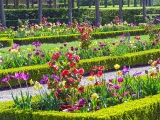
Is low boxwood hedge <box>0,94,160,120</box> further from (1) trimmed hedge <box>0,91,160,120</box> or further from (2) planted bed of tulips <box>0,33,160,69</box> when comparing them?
(2) planted bed of tulips <box>0,33,160,69</box>

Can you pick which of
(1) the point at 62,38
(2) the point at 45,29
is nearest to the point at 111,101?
(1) the point at 62,38

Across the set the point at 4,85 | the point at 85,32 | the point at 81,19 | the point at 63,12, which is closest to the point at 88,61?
the point at 85,32

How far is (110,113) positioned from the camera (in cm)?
660

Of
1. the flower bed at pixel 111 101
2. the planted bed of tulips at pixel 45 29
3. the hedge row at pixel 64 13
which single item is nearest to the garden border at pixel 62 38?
the planted bed of tulips at pixel 45 29

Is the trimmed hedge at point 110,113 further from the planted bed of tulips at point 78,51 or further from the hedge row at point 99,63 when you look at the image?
the hedge row at point 99,63

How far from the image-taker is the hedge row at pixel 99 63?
12227 millimetres

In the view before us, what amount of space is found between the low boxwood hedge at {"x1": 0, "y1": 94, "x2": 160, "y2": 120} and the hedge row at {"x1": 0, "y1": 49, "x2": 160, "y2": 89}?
460 cm

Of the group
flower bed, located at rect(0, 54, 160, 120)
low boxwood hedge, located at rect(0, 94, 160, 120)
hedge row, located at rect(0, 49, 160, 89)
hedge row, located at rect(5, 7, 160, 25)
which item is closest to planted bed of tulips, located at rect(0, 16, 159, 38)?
hedge row, located at rect(0, 49, 160, 89)

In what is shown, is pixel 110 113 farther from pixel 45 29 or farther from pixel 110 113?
pixel 45 29

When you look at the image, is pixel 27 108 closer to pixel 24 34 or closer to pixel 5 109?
pixel 5 109

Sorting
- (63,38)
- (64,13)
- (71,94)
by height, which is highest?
(71,94)

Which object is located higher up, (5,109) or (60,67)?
(60,67)

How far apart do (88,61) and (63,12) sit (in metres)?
23.8

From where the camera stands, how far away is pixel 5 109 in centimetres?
728
